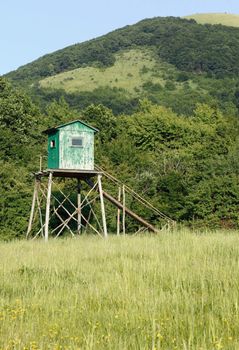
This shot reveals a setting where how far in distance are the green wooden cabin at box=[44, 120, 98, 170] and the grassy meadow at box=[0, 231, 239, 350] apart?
14209mm

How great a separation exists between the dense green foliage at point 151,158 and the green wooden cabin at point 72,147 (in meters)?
6.66

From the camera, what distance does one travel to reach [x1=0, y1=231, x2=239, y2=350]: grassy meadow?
6480 millimetres

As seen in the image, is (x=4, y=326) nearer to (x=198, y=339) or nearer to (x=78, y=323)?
(x=78, y=323)

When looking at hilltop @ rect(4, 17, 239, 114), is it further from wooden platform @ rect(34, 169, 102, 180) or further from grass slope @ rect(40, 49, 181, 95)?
wooden platform @ rect(34, 169, 102, 180)

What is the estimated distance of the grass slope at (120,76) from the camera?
5901 inches

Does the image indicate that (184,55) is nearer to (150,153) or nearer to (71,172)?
(150,153)

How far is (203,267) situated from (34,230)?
2552cm

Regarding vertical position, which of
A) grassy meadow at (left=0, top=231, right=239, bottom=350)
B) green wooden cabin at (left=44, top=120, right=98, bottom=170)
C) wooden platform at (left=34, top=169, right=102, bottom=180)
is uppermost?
green wooden cabin at (left=44, top=120, right=98, bottom=170)

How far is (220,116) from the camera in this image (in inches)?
2544

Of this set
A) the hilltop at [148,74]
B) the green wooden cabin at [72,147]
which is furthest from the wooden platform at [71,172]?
the hilltop at [148,74]

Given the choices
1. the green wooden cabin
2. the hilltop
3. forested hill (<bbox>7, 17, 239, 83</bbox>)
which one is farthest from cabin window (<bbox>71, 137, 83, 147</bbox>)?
forested hill (<bbox>7, 17, 239, 83</bbox>)

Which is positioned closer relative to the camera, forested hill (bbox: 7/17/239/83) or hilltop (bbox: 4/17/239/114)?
hilltop (bbox: 4/17/239/114)

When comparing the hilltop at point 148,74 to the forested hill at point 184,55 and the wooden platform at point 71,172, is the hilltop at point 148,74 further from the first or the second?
the wooden platform at point 71,172

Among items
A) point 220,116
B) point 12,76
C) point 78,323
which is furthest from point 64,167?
point 12,76
